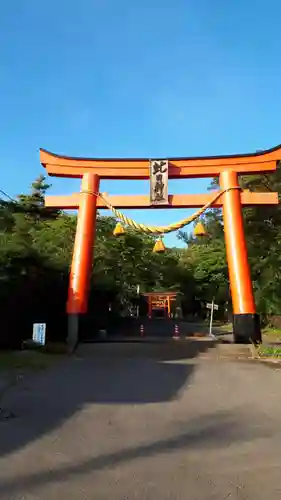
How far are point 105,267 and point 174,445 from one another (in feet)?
81.6

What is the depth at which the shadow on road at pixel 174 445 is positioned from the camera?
A: 4320 millimetres

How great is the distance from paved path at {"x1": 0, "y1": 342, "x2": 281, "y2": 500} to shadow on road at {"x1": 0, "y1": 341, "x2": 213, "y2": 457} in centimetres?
2

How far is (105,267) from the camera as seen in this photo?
99.6 feet

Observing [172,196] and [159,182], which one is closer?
[159,182]

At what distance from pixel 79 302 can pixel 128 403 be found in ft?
33.4

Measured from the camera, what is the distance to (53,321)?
20875 millimetres

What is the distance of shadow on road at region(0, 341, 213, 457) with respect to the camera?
6.46 metres

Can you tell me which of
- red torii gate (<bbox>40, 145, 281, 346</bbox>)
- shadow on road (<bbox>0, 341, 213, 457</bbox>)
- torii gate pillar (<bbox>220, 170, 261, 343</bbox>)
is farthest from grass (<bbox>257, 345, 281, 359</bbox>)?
red torii gate (<bbox>40, 145, 281, 346</bbox>)

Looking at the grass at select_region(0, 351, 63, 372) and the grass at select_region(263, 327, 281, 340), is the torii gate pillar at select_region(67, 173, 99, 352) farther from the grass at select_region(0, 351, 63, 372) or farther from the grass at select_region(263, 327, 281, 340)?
the grass at select_region(263, 327, 281, 340)

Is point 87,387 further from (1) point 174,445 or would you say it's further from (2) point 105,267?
(2) point 105,267

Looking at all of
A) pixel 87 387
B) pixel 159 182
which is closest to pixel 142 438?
pixel 87 387

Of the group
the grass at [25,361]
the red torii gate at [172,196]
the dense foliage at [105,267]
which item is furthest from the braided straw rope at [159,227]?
the grass at [25,361]

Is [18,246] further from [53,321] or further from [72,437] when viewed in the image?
[72,437]

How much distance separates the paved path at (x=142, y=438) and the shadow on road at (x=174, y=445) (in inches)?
0.4
